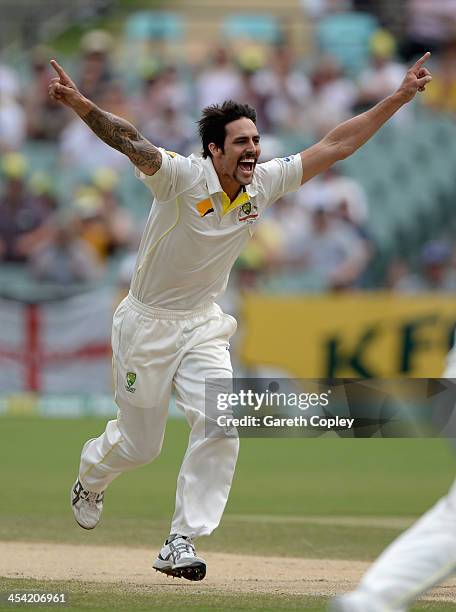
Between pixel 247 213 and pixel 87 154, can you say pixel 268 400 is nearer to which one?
pixel 247 213

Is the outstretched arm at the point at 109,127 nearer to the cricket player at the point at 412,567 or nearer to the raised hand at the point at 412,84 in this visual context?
the raised hand at the point at 412,84

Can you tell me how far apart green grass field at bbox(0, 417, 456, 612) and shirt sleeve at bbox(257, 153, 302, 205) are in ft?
6.63

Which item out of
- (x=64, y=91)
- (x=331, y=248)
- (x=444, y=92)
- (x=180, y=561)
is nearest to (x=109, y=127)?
(x=64, y=91)

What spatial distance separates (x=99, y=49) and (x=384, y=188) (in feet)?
13.2

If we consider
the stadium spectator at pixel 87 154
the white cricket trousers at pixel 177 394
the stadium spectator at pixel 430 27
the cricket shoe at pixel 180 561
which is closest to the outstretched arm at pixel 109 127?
the white cricket trousers at pixel 177 394

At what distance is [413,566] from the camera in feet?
15.0

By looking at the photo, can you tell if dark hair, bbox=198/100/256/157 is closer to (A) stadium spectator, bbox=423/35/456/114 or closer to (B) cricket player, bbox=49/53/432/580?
(B) cricket player, bbox=49/53/432/580

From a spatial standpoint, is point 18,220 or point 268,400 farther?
point 18,220

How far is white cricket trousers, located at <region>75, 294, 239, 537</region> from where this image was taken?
6.35 m

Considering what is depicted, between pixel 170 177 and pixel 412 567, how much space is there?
8.11 ft

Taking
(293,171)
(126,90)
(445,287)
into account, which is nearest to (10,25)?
(126,90)

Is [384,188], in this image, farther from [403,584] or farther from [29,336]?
[403,584]

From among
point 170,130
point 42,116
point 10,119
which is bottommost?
point 170,130

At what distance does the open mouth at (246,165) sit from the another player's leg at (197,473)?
0.85 m
